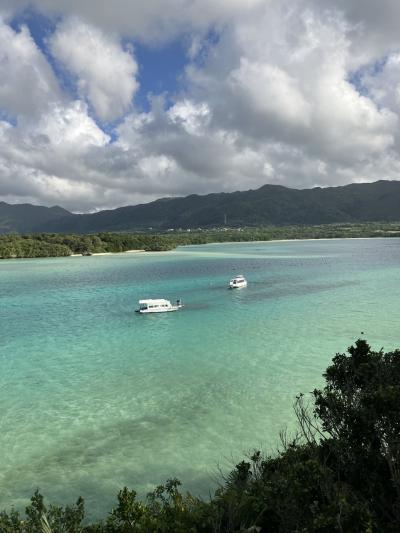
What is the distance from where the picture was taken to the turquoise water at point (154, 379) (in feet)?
53.0

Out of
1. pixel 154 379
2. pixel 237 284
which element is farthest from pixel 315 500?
pixel 237 284

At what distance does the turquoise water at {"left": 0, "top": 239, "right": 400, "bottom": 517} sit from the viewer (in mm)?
16141

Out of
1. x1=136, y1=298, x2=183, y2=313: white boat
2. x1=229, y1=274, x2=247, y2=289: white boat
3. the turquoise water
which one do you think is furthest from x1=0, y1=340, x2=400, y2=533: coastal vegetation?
x1=229, y1=274, x2=247, y2=289: white boat

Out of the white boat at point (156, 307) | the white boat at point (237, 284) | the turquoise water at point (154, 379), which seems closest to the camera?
the turquoise water at point (154, 379)

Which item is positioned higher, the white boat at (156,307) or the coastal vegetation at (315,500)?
the coastal vegetation at (315,500)

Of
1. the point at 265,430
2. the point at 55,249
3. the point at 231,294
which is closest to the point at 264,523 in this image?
the point at 265,430

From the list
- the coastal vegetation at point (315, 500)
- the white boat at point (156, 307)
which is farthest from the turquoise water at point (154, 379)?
the coastal vegetation at point (315, 500)

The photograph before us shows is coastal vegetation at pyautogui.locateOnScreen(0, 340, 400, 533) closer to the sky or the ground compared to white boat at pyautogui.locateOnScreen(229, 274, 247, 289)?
closer to the sky

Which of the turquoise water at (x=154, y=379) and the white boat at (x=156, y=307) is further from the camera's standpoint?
the white boat at (x=156, y=307)

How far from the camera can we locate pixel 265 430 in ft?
61.5

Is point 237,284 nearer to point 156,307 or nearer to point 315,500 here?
point 156,307

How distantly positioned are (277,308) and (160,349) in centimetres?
1898

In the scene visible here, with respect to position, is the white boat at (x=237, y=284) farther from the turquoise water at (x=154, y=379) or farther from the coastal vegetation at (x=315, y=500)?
the coastal vegetation at (x=315, y=500)

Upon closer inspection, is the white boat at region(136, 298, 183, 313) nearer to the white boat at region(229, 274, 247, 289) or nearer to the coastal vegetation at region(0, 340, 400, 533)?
the white boat at region(229, 274, 247, 289)
